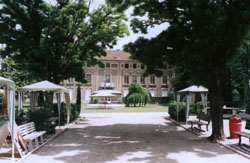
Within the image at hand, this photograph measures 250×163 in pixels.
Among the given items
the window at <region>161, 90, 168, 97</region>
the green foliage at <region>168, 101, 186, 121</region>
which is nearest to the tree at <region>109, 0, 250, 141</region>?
the green foliage at <region>168, 101, 186, 121</region>

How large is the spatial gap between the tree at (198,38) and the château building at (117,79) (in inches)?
1775

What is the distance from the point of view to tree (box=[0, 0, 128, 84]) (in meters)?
20.7

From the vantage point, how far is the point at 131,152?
9320mm

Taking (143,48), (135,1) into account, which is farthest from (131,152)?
(135,1)

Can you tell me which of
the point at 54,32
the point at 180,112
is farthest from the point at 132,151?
the point at 54,32

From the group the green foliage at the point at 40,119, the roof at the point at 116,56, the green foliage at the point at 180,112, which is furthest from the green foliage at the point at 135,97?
the green foliage at the point at 40,119

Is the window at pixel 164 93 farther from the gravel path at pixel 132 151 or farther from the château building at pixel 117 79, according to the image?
the gravel path at pixel 132 151

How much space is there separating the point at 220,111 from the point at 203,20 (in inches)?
147

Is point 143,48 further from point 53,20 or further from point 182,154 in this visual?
point 53,20

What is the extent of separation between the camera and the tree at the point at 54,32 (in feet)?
68.0

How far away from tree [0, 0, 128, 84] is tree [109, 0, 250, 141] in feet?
25.4

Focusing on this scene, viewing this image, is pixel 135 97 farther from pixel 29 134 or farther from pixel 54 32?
pixel 29 134

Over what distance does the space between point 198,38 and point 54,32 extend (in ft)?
40.2

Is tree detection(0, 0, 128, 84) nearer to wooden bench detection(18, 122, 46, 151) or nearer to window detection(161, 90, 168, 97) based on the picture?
wooden bench detection(18, 122, 46, 151)
